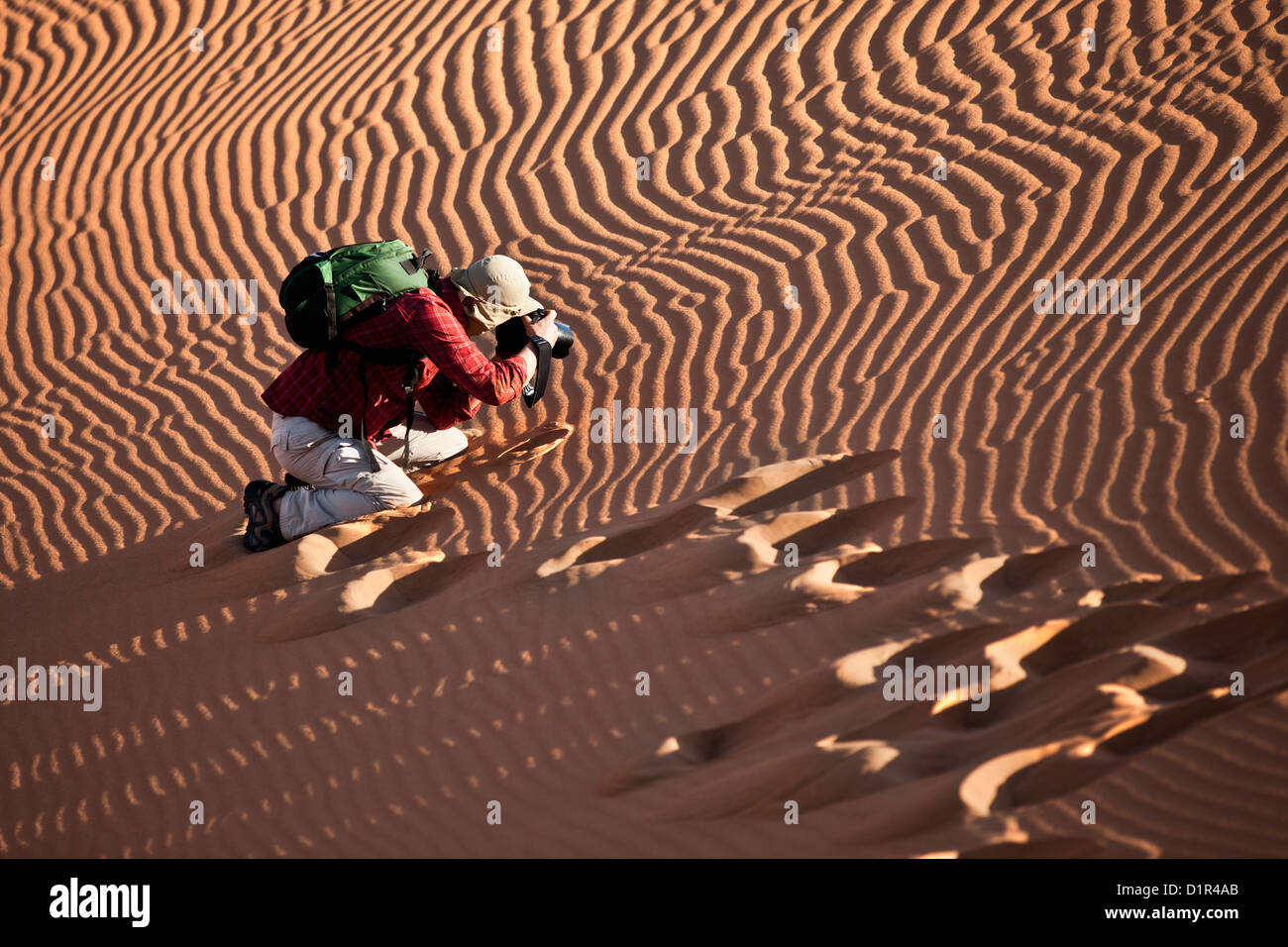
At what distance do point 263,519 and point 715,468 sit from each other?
2.15m

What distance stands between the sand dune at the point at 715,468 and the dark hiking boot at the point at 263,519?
19 centimetres

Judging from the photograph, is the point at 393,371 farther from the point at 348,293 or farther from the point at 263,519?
the point at 263,519

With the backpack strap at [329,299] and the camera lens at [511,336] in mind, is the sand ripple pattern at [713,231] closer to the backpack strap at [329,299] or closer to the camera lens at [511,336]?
the camera lens at [511,336]

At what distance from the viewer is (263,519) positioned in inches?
196

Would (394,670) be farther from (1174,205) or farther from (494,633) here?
(1174,205)

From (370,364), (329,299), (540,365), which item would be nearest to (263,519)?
(370,364)

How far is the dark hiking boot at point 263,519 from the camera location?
496cm

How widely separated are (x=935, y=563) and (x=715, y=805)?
1430 millimetres

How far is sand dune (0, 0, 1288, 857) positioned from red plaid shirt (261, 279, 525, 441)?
1.80ft

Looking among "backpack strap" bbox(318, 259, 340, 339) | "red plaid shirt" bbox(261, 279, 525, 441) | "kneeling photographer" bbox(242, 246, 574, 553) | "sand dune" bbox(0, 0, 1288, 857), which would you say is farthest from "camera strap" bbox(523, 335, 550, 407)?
"backpack strap" bbox(318, 259, 340, 339)

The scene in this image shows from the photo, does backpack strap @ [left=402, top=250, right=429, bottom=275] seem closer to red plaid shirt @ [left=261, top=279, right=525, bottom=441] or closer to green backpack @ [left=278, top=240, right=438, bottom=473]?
green backpack @ [left=278, top=240, right=438, bottom=473]

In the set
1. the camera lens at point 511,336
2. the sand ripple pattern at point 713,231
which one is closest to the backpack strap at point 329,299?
the camera lens at point 511,336

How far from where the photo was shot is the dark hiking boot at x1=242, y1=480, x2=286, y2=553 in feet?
16.3
